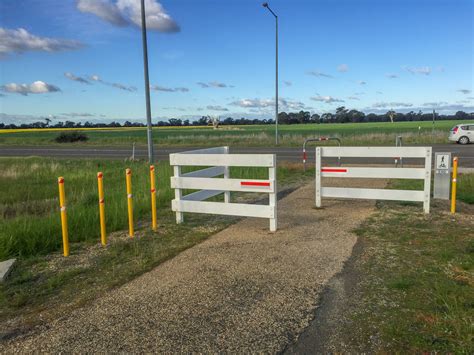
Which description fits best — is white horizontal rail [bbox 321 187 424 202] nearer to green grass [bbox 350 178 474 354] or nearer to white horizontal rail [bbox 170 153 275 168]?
green grass [bbox 350 178 474 354]

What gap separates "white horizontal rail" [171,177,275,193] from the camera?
634cm

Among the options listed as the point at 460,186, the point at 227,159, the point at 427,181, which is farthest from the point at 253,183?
the point at 460,186

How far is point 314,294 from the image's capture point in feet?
13.4

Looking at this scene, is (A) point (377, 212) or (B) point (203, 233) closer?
(B) point (203, 233)

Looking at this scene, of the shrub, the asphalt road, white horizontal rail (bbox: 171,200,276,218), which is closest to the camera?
white horizontal rail (bbox: 171,200,276,218)

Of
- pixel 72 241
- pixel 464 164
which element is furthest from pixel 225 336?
pixel 464 164

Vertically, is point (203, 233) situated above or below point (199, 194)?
below

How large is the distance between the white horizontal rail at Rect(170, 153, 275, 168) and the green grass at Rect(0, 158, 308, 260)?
5.17 feet

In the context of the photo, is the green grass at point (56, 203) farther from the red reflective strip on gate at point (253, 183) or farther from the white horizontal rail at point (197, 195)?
the red reflective strip on gate at point (253, 183)

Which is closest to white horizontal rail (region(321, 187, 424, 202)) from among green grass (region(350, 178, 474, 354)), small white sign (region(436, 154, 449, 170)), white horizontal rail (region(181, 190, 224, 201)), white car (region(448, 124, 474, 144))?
green grass (region(350, 178, 474, 354))

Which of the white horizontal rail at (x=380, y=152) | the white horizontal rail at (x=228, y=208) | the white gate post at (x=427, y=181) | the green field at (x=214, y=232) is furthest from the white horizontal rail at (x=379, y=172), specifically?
the white horizontal rail at (x=228, y=208)

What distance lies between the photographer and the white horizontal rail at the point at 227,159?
6410 mm

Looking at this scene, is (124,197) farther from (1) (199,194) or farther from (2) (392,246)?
(2) (392,246)

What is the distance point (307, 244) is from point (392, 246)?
1.15 meters
